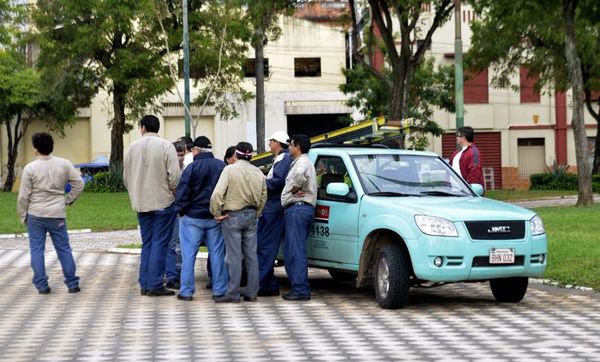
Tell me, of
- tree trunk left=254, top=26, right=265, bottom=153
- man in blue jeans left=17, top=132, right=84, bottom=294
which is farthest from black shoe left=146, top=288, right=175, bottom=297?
tree trunk left=254, top=26, right=265, bottom=153

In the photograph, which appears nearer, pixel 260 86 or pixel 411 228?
pixel 411 228

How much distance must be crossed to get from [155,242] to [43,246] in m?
1.38

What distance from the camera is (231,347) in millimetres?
9336

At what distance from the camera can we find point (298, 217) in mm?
12570

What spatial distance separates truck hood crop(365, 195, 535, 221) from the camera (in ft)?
37.4

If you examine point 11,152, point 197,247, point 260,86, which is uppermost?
point 260,86

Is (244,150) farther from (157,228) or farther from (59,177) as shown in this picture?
(59,177)

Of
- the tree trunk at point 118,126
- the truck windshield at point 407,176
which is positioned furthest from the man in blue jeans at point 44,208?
the tree trunk at point 118,126

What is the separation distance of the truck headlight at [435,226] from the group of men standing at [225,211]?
1.65m

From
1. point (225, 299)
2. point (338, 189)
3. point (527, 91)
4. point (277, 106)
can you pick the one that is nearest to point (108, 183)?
point (277, 106)

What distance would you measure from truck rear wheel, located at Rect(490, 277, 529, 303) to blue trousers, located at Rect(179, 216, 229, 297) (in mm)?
2877

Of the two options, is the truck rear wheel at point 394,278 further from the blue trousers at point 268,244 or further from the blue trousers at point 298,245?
the blue trousers at point 268,244

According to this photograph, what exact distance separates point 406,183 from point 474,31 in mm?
34417

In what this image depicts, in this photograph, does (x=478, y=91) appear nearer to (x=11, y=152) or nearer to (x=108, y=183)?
(x=108, y=183)
